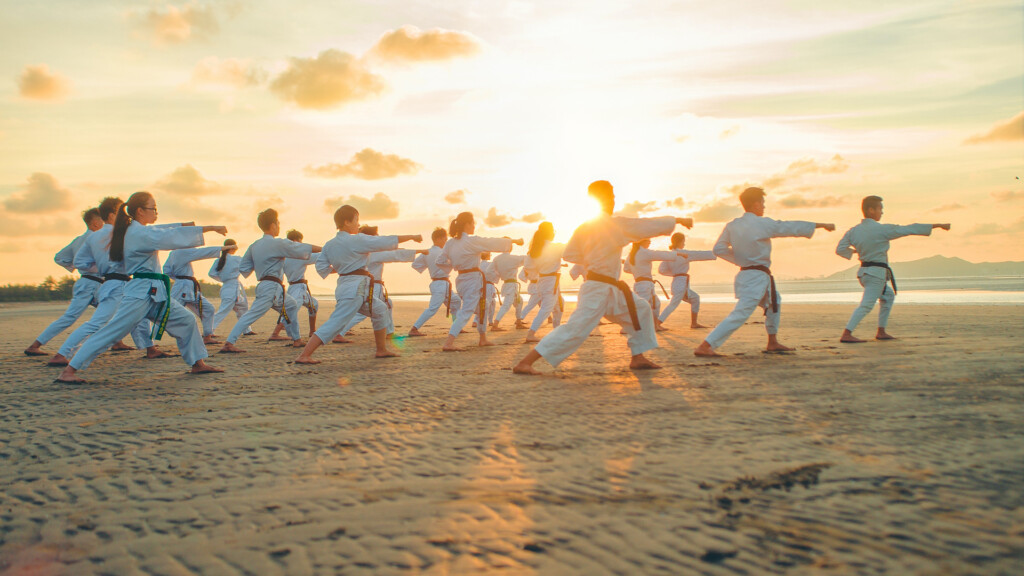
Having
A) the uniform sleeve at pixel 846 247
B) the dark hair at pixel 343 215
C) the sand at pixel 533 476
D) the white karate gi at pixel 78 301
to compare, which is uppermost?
the dark hair at pixel 343 215

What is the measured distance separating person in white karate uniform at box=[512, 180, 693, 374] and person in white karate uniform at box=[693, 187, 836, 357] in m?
1.18

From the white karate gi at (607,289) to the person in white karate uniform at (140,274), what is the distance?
390cm

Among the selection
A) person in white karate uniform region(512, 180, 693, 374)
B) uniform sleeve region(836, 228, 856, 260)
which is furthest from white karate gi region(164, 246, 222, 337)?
uniform sleeve region(836, 228, 856, 260)

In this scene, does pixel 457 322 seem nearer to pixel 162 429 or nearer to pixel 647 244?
pixel 647 244

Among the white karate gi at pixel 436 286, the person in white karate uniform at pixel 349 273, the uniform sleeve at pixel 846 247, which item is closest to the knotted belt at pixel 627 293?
the person in white karate uniform at pixel 349 273

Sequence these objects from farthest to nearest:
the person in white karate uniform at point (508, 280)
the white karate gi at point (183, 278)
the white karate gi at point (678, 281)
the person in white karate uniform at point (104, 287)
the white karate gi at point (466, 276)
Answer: the person in white karate uniform at point (508, 280) < the white karate gi at point (678, 281) < the white karate gi at point (183, 278) < the white karate gi at point (466, 276) < the person in white karate uniform at point (104, 287)

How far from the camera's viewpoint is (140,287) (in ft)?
20.5

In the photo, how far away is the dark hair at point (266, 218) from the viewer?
32.8 feet

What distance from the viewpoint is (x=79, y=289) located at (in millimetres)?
9016

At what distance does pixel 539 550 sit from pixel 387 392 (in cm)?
337

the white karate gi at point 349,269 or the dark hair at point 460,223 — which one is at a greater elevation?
the dark hair at point 460,223

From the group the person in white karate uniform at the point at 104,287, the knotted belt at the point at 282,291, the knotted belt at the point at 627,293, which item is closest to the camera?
the knotted belt at the point at 627,293

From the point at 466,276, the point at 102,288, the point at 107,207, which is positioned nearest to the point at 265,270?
the point at 107,207

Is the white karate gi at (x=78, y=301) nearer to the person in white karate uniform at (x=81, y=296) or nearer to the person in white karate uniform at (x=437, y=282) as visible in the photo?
the person in white karate uniform at (x=81, y=296)
